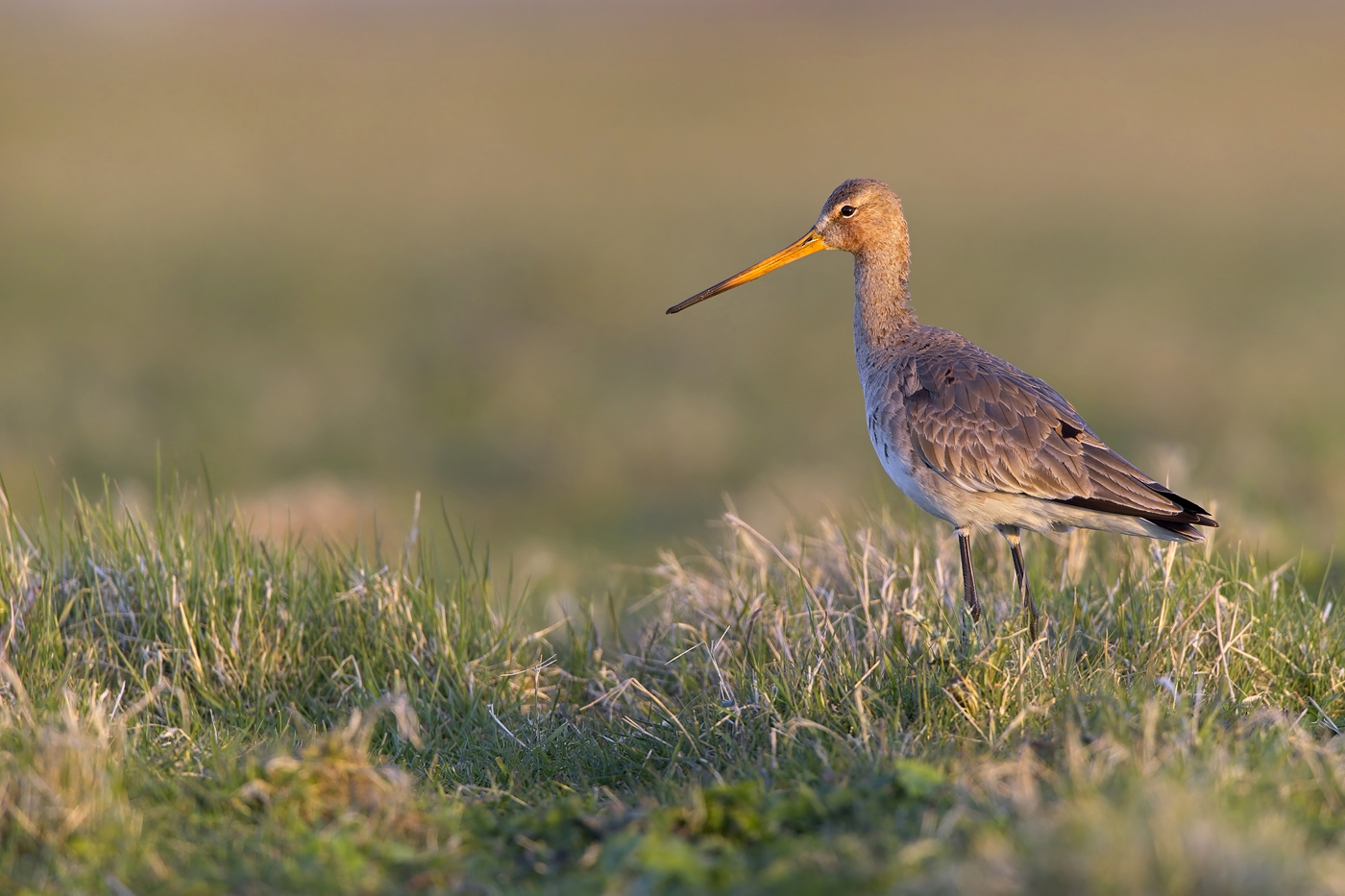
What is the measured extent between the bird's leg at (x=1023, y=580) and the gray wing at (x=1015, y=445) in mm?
293

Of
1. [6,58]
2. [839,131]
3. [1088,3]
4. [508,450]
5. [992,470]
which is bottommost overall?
[508,450]

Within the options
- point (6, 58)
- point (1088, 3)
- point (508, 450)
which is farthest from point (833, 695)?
point (1088, 3)

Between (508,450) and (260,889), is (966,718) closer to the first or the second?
(260,889)

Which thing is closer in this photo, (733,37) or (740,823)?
(740,823)

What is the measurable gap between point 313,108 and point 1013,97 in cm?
2043

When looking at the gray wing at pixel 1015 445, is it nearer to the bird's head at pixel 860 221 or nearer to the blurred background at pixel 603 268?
the bird's head at pixel 860 221

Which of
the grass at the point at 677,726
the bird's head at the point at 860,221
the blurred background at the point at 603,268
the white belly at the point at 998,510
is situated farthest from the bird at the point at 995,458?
the blurred background at the point at 603,268

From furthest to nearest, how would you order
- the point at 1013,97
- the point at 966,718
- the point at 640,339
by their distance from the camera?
the point at 1013,97 → the point at 640,339 → the point at 966,718

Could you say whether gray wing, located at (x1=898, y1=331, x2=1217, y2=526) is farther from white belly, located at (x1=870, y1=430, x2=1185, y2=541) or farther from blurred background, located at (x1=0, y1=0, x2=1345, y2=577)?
blurred background, located at (x1=0, y1=0, x2=1345, y2=577)

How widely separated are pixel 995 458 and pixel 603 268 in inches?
609

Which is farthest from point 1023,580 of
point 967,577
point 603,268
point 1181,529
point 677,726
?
point 603,268

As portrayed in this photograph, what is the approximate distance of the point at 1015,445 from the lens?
5.48 meters

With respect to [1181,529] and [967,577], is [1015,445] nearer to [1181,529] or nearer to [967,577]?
[967,577]

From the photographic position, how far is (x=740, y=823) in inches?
141
